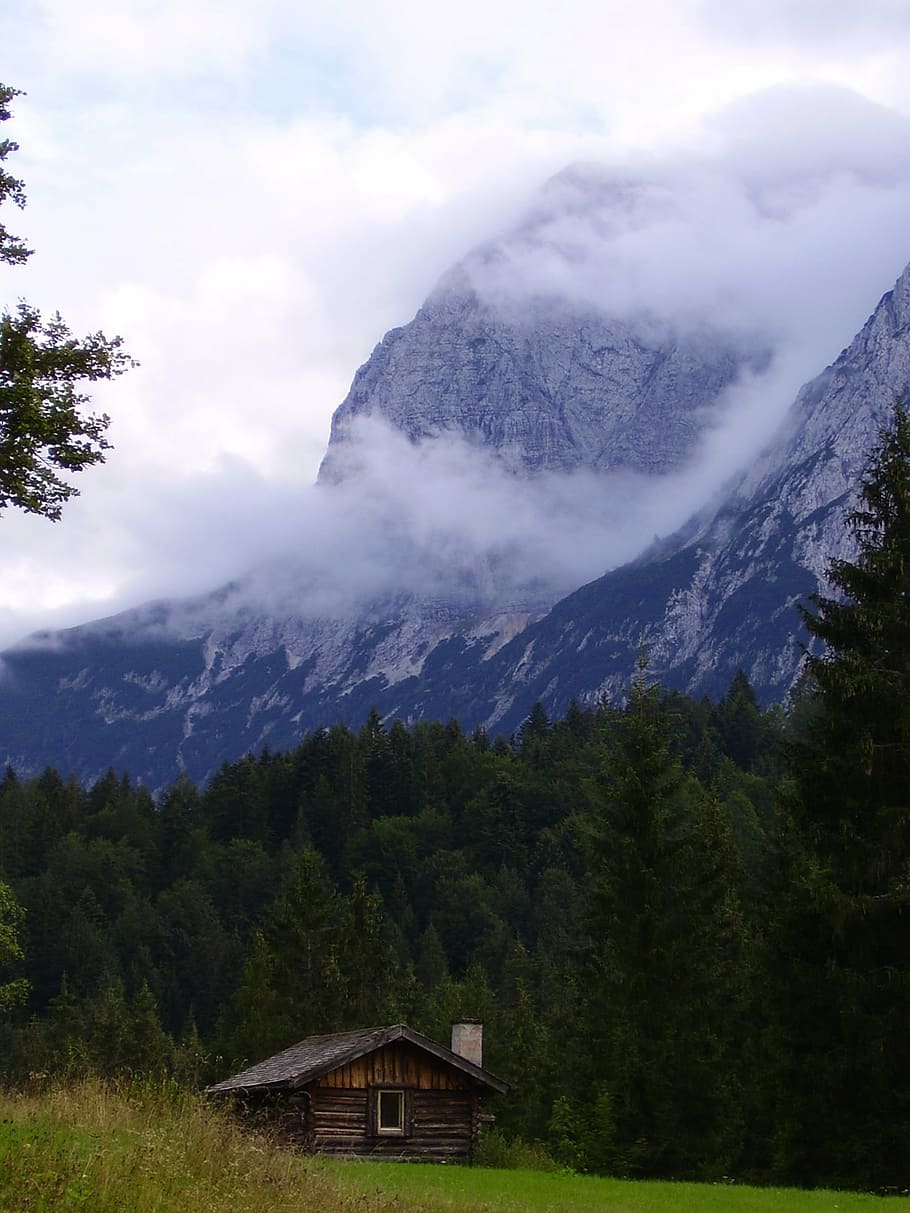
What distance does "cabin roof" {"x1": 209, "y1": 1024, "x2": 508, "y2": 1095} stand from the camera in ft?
110

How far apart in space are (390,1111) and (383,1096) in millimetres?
458

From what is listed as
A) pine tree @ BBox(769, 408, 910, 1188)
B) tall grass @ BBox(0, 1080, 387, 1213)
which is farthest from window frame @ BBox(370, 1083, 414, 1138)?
tall grass @ BBox(0, 1080, 387, 1213)

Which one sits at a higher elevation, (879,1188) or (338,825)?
(338,825)

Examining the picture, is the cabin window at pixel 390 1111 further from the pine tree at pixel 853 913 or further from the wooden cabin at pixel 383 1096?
the pine tree at pixel 853 913

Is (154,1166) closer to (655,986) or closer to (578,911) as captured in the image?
(655,986)

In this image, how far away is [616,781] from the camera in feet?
132

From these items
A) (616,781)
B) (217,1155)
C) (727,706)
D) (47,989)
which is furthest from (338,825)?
(217,1155)

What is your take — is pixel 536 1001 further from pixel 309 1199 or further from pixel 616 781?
pixel 309 1199

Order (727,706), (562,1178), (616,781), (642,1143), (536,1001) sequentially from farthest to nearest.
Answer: (727,706), (536,1001), (616,781), (642,1143), (562,1178)

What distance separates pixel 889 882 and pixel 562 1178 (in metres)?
11.6

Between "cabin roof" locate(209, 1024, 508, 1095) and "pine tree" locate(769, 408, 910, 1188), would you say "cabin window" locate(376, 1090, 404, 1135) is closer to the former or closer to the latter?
"cabin roof" locate(209, 1024, 508, 1095)

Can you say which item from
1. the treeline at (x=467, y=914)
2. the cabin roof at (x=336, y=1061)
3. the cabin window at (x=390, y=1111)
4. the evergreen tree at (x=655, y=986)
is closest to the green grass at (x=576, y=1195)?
the treeline at (x=467, y=914)

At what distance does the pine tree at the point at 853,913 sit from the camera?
76.6ft

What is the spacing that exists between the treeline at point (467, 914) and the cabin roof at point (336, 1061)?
372 cm
